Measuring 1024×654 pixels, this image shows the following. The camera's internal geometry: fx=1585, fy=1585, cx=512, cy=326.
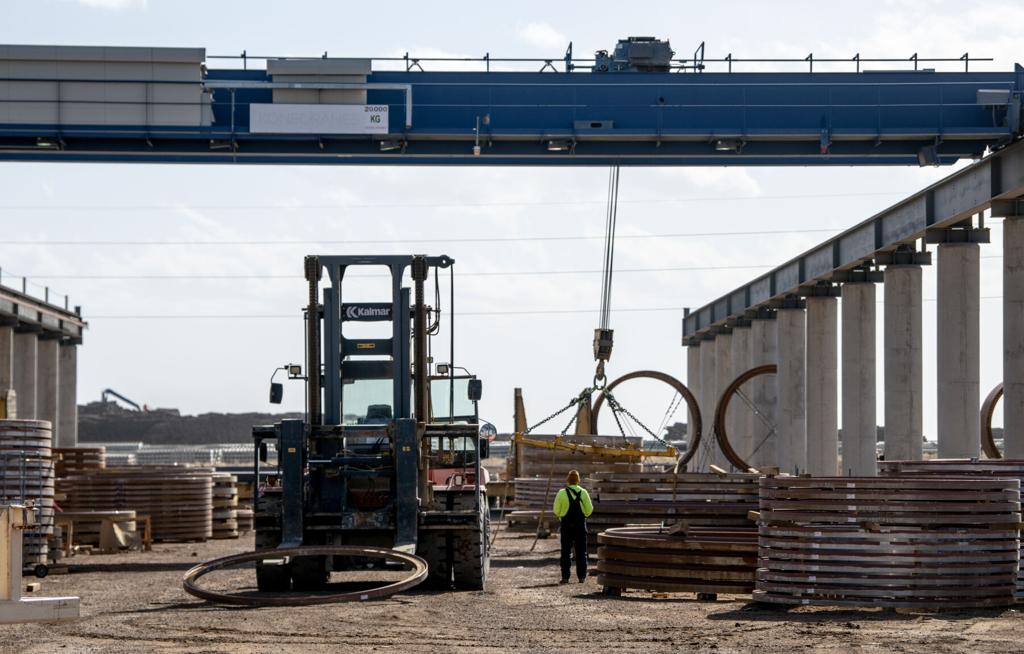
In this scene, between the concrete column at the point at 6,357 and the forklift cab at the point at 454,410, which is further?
the concrete column at the point at 6,357

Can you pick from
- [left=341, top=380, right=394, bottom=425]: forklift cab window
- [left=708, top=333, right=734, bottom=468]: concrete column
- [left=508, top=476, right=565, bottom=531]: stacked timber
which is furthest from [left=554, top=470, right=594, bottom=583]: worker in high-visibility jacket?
[left=708, top=333, right=734, bottom=468]: concrete column

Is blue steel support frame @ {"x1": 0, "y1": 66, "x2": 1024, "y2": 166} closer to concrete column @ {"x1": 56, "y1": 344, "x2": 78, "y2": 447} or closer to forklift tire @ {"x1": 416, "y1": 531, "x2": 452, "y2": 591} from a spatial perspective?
forklift tire @ {"x1": 416, "y1": 531, "x2": 452, "y2": 591}

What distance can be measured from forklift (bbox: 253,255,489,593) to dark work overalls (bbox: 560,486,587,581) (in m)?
1.44

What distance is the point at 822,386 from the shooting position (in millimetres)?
38281

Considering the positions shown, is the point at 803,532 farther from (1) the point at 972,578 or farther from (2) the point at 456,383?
(2) the point at 456,383

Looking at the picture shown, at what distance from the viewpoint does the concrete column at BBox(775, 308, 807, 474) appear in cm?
3953

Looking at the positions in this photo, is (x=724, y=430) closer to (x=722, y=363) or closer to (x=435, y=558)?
(x=722, y=363)

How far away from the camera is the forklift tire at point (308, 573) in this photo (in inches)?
668

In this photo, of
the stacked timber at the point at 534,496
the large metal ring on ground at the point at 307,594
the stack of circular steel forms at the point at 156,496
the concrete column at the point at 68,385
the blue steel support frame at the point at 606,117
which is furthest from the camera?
the concrete column at the point at 68,385

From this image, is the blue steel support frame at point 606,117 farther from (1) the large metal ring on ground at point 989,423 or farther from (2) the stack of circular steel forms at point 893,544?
(2) the stack of circular steel forms at point 893,544

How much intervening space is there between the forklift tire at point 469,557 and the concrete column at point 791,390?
22966mm

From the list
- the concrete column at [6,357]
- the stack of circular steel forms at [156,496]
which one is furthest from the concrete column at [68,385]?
the stack of circular steel forms at [156,496]

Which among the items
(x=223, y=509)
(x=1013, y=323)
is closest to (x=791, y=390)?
(x=1013, y=323)

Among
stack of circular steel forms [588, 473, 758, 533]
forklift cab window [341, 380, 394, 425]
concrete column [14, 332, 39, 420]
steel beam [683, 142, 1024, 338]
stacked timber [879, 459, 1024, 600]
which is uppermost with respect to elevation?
steel beam [683, 142, 1024, 338]
